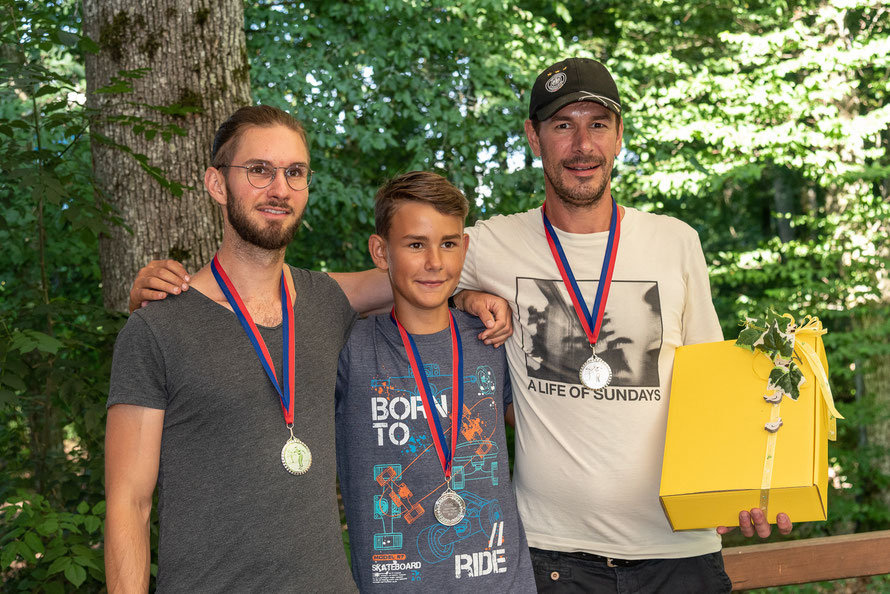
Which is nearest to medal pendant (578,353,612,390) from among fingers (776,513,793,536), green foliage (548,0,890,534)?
fingers (776,513,793,536)

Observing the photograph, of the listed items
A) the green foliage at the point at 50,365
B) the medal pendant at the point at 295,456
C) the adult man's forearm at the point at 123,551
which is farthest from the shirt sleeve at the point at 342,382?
the green foliage at the point at 50,365

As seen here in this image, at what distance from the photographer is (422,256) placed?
2.75 meters

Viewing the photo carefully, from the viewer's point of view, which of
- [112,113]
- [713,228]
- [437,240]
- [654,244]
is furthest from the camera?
[713,228]

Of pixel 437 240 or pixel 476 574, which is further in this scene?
pixel 437 240

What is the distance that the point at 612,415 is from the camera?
279 centimetres

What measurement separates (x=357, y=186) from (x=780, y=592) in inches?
270

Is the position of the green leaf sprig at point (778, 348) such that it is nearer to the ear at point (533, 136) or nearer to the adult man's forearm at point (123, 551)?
the ear at point (533, 136)

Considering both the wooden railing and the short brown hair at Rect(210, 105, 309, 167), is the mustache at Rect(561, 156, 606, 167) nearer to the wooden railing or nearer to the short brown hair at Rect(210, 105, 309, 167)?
the short brown hair at Rect(210, 105, 309, 167)

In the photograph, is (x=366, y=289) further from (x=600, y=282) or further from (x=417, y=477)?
(x=600, y=282)

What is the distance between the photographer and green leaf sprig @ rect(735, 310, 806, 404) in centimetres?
252

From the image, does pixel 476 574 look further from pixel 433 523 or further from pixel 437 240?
pixel 437 240

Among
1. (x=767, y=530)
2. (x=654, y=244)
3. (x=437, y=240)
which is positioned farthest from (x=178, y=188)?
(x=767, y=530)

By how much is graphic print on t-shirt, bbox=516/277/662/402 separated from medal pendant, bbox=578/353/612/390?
0.05 ft

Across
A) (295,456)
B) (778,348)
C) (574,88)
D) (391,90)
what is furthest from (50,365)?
(391,90)
